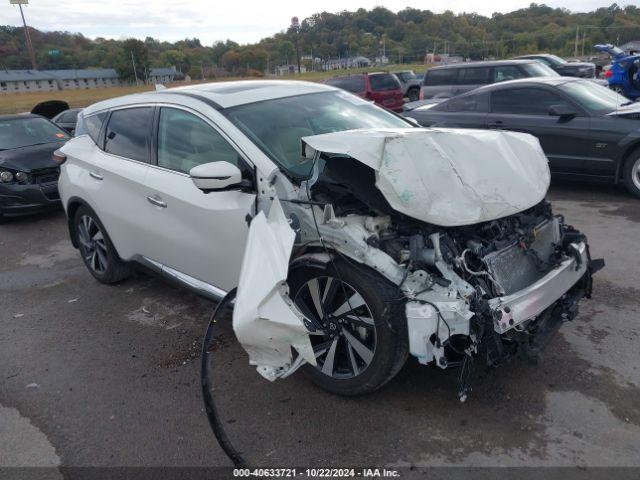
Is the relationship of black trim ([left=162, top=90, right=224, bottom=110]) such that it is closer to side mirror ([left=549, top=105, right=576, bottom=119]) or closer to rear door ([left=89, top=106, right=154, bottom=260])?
rear door ([left=89, top=106, right=154, bottom=260])

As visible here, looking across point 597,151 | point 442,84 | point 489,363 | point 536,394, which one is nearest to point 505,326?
point 489,363

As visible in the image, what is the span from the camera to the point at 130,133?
174 inches

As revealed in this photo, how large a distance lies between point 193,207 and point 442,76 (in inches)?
478

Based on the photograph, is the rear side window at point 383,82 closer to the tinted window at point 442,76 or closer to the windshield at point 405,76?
the tinted window at point 442,76

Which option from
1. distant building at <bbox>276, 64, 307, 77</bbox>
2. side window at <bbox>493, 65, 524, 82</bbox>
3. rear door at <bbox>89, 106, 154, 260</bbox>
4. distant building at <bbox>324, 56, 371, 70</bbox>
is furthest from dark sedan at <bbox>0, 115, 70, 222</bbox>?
distant building at <bbox>276, 64, 307, 77</bbox>

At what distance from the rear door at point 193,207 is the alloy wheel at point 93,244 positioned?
1.10m

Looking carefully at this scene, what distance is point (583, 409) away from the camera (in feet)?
9.51

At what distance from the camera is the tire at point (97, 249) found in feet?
16.1

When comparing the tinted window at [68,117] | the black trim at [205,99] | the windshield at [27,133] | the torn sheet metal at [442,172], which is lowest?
the tinted window at [68,117]

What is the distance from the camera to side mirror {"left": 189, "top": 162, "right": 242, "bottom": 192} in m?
3.05

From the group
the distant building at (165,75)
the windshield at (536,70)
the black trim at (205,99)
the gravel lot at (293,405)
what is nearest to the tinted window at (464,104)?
the gravel lot at (293,405)

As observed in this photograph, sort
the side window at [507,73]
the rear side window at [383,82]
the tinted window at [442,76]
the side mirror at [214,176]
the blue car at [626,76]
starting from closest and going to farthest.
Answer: the side mirror at [214,176]
the side window at [507,73]
the blue car at [626,76]
the tinted window at [442,76]
the rear side window at [383,82]

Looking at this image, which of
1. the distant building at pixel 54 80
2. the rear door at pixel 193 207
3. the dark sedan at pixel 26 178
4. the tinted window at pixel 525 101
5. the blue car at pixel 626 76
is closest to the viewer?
the rear door at pixel 193 207

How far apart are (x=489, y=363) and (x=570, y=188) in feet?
19.1
